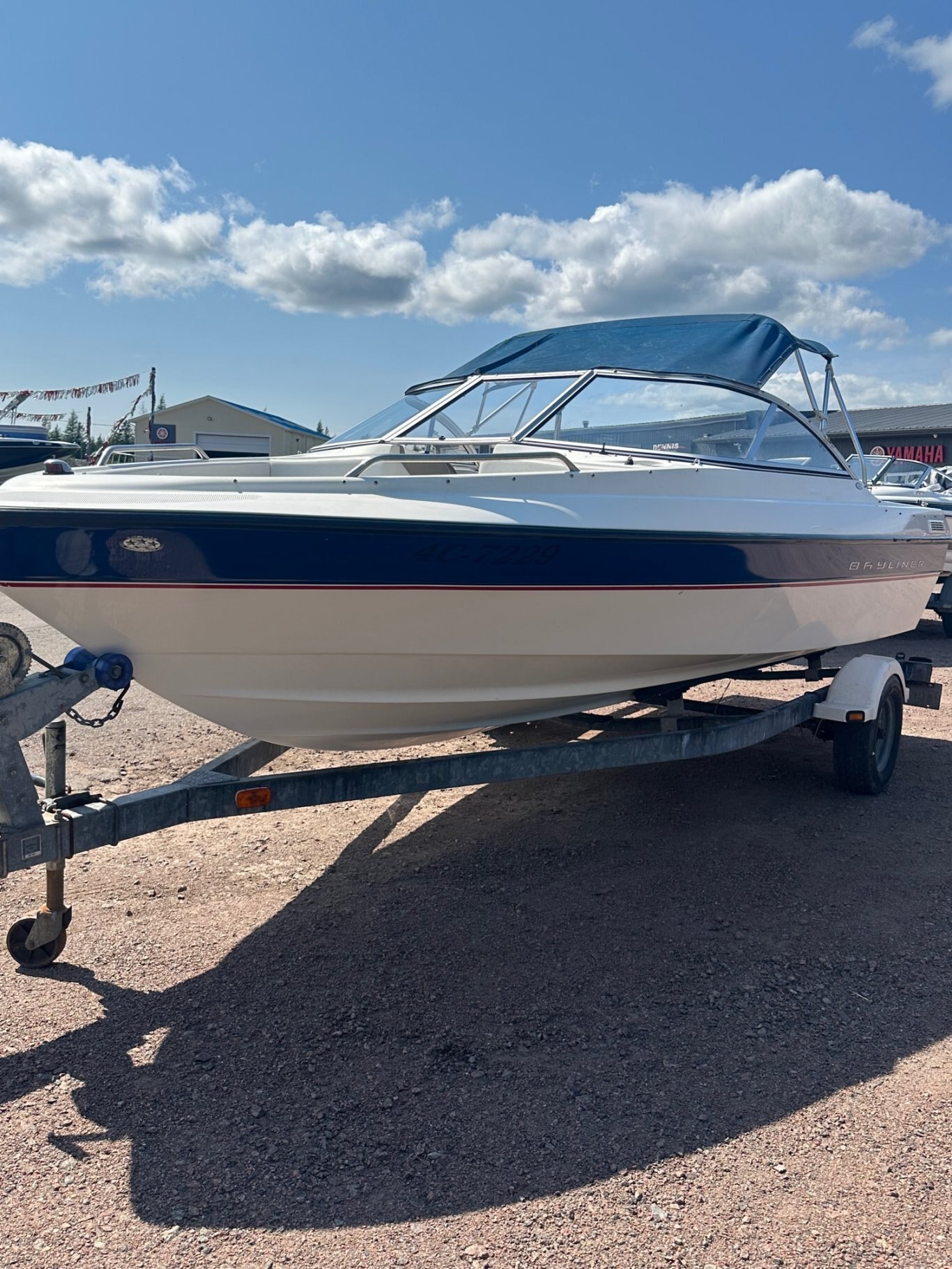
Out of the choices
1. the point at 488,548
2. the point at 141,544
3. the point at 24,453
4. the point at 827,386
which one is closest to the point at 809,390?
the point at 827,386

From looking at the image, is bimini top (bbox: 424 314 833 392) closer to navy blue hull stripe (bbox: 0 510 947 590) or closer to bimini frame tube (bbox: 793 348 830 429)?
bimini frame tube (bbox: 793 348 830 429)

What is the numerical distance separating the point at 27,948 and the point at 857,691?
11.8 ft

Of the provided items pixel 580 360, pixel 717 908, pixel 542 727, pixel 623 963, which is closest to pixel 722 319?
pixel 580 360

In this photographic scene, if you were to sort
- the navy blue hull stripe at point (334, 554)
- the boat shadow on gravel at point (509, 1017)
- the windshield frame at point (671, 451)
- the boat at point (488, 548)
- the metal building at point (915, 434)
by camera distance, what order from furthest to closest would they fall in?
the metal building at point (915, 434), the windshield frame at point (671, 451), the boat at point (488, 548), the navy blue hull stripe at point (334, 554), the boat shadow on gravel at point (509, 1017)

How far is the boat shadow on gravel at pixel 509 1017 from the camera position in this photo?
2.25 metres

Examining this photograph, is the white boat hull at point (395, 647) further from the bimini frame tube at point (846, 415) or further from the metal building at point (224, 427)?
the metal building at point (224, 427)

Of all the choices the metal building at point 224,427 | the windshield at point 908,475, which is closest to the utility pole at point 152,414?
the metal building at point 224,427

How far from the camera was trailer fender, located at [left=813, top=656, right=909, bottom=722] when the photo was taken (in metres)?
4.54

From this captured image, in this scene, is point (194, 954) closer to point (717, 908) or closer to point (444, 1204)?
point (444, 1204)

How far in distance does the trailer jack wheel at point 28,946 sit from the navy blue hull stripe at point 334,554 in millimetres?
1048

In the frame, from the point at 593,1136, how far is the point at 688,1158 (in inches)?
8.7

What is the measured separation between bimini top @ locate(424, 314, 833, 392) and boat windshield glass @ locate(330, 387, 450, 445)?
137 millimetres

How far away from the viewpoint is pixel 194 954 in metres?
3.18

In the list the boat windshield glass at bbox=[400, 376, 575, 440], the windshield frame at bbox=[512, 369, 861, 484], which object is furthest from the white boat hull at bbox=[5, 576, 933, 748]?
the boat windshield glass at bbox=[400, 376, 575, 440]
